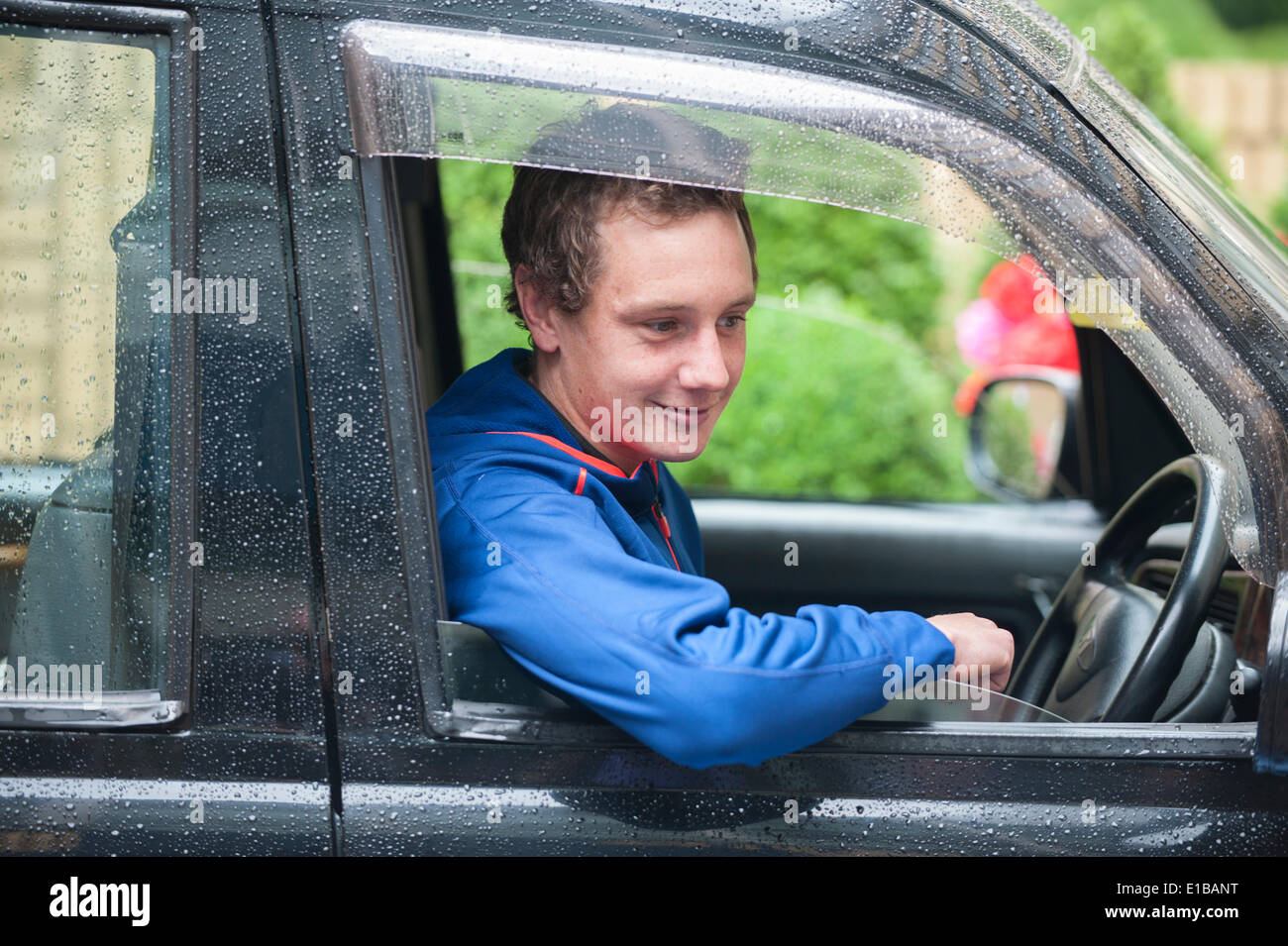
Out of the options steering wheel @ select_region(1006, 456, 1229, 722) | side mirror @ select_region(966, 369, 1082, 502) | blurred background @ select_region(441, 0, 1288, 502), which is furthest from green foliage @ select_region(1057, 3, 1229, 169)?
steering wheel @ select_region(1006, 456, 1229, 722)

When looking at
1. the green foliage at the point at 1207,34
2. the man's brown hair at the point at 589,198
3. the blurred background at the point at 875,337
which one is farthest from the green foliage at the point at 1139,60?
the man's brown hair at the point at 589,198

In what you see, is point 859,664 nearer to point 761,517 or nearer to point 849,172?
point 849,172

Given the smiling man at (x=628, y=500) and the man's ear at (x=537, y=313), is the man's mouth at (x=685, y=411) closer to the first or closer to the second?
the smiling man at (x=628, y=500)

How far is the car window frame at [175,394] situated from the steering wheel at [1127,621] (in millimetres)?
1127

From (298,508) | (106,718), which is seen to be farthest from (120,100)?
(106,718)

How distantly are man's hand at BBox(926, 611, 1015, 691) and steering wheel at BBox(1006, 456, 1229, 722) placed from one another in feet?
0.75

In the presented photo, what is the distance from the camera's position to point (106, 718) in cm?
140

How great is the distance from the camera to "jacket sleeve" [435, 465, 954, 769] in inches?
52.5

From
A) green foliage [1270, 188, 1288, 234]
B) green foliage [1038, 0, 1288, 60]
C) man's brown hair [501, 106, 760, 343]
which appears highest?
green foliage [1038, 0, 1288, 60]

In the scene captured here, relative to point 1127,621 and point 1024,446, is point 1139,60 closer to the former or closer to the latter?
point 1024,446

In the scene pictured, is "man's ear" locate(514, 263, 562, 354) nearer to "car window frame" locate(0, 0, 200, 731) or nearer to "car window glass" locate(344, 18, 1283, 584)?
"car window glass" locate(344, 18, 1283, 584)

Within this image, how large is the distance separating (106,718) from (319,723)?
9.0 inches

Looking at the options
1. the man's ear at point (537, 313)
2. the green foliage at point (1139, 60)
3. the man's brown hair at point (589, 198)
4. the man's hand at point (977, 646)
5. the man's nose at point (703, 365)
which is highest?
the green foliage at point (1139, 60)

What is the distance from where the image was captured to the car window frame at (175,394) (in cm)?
137
